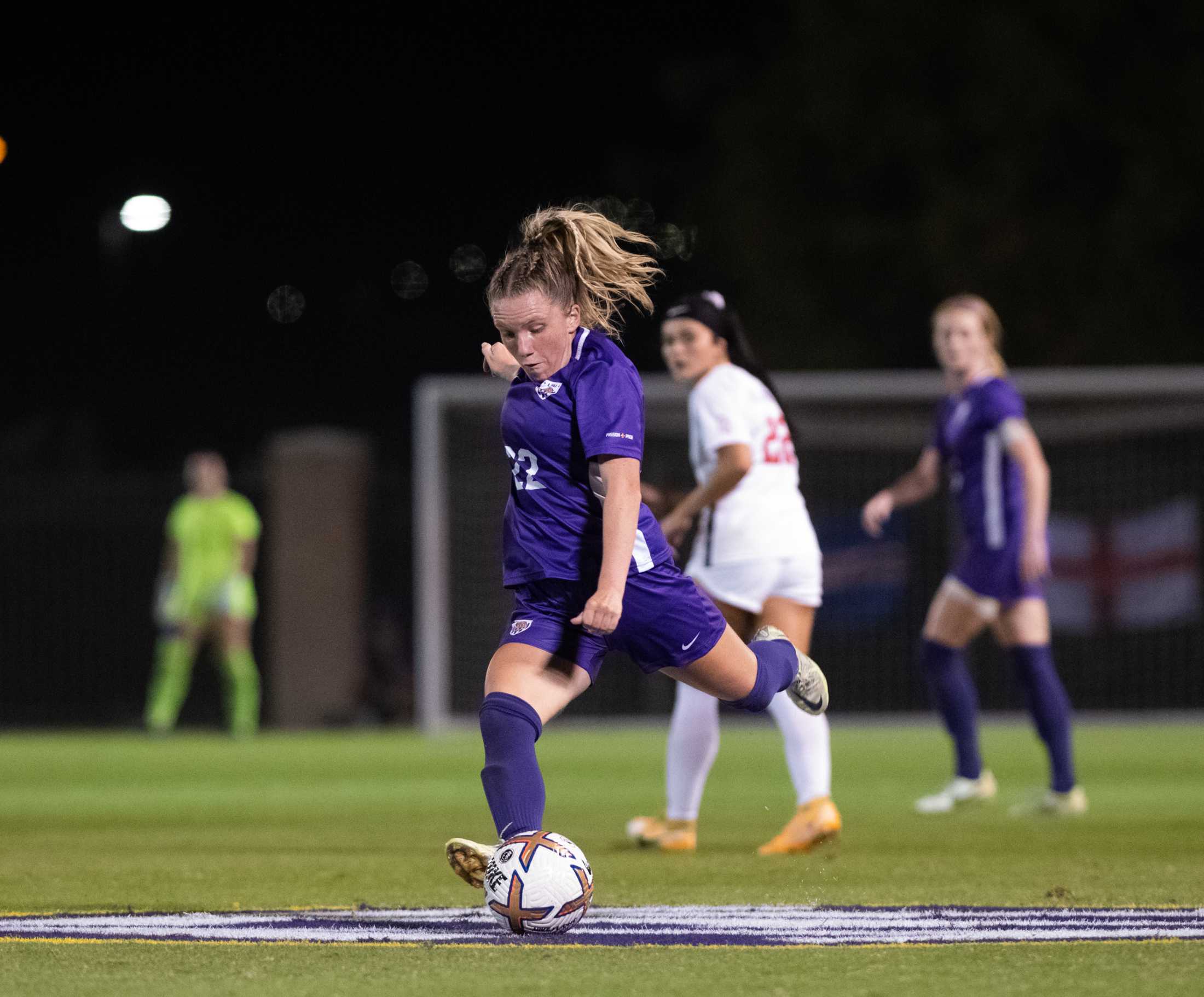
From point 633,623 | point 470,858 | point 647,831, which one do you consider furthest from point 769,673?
point 647,831

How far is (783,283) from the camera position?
26859 millimetres

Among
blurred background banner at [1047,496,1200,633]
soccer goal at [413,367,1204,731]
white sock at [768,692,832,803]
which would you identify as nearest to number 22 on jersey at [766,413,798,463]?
white sock at [768,692,832,803]

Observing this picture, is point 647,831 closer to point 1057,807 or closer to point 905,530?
point 1057,807

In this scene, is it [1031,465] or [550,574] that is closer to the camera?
[550,574]

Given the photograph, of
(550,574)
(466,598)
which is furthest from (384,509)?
(550,574)

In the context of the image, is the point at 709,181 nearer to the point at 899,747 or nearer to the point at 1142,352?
the point at 1142,352

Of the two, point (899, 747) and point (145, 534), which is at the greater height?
point (145, 534)

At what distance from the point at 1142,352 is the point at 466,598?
10.5m

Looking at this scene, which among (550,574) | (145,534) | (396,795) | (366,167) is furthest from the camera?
(366,167)

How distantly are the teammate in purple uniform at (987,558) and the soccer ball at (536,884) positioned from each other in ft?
14.9

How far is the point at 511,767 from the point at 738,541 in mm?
2885

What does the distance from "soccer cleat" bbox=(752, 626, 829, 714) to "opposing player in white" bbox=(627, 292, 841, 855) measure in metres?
1.28

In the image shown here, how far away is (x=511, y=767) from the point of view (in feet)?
17.4

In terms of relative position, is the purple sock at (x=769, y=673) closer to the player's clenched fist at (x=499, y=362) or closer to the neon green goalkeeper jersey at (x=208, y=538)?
the player's clenched fist at (x=499, y=362)
